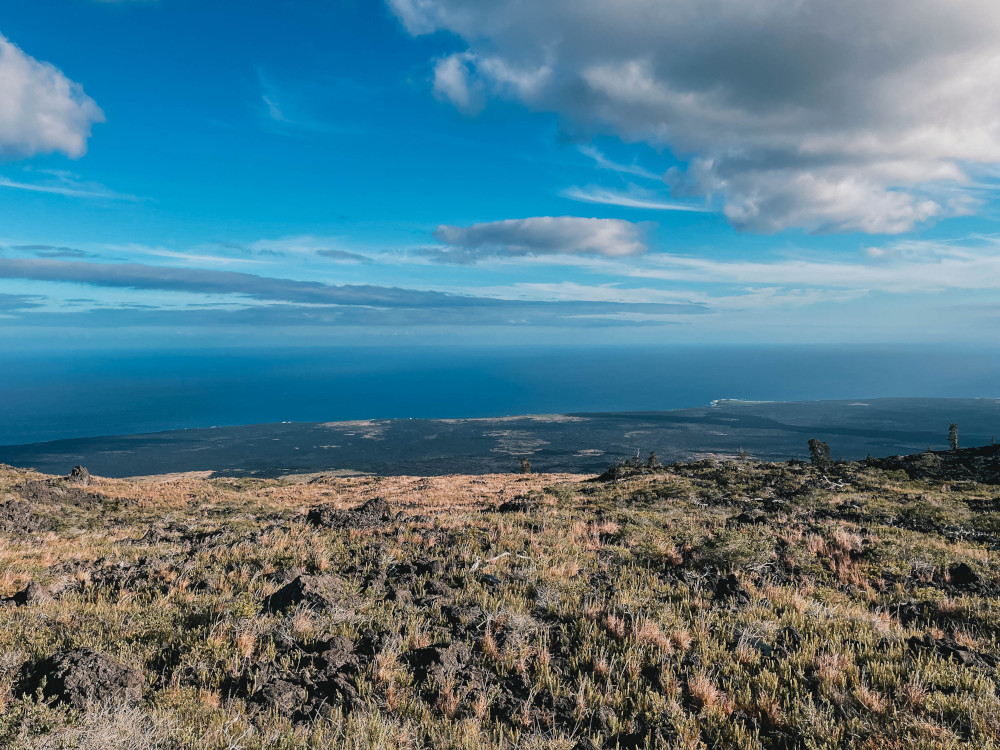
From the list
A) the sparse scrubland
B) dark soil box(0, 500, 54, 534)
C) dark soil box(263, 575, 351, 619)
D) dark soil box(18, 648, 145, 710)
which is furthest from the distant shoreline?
dark soil box(18, 648, 145, 710)

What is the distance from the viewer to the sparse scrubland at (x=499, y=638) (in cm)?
459

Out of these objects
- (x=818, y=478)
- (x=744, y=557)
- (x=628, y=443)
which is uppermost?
(x=744, y=557)

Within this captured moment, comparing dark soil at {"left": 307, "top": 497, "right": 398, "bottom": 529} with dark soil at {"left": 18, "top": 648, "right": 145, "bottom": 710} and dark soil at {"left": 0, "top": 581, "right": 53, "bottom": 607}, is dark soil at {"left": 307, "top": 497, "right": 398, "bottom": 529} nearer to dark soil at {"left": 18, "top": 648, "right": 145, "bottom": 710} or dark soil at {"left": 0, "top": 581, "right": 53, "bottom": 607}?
dark soil at {"left": 0, "top": 581, "right": 53, "bottom": 607}

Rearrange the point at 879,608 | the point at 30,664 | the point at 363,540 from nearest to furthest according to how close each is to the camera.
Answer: the point at 30,664
the point at 879,608
the point at 363,540

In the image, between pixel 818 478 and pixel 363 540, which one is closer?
pixel 363 540

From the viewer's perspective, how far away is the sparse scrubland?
15.0 feet

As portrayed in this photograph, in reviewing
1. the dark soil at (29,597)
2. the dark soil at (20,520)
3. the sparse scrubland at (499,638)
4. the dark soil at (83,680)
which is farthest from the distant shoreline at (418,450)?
the dark soil at (83,680)

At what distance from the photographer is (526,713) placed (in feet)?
16.0

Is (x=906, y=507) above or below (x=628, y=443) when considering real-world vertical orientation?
above

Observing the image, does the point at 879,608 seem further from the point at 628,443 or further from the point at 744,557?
the point at 628,443

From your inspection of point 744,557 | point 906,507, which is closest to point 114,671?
point 744,557

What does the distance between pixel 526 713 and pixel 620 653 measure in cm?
180

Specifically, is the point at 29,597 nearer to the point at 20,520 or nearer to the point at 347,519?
the point at 347,519

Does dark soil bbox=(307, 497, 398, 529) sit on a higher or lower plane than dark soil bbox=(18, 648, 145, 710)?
lower
